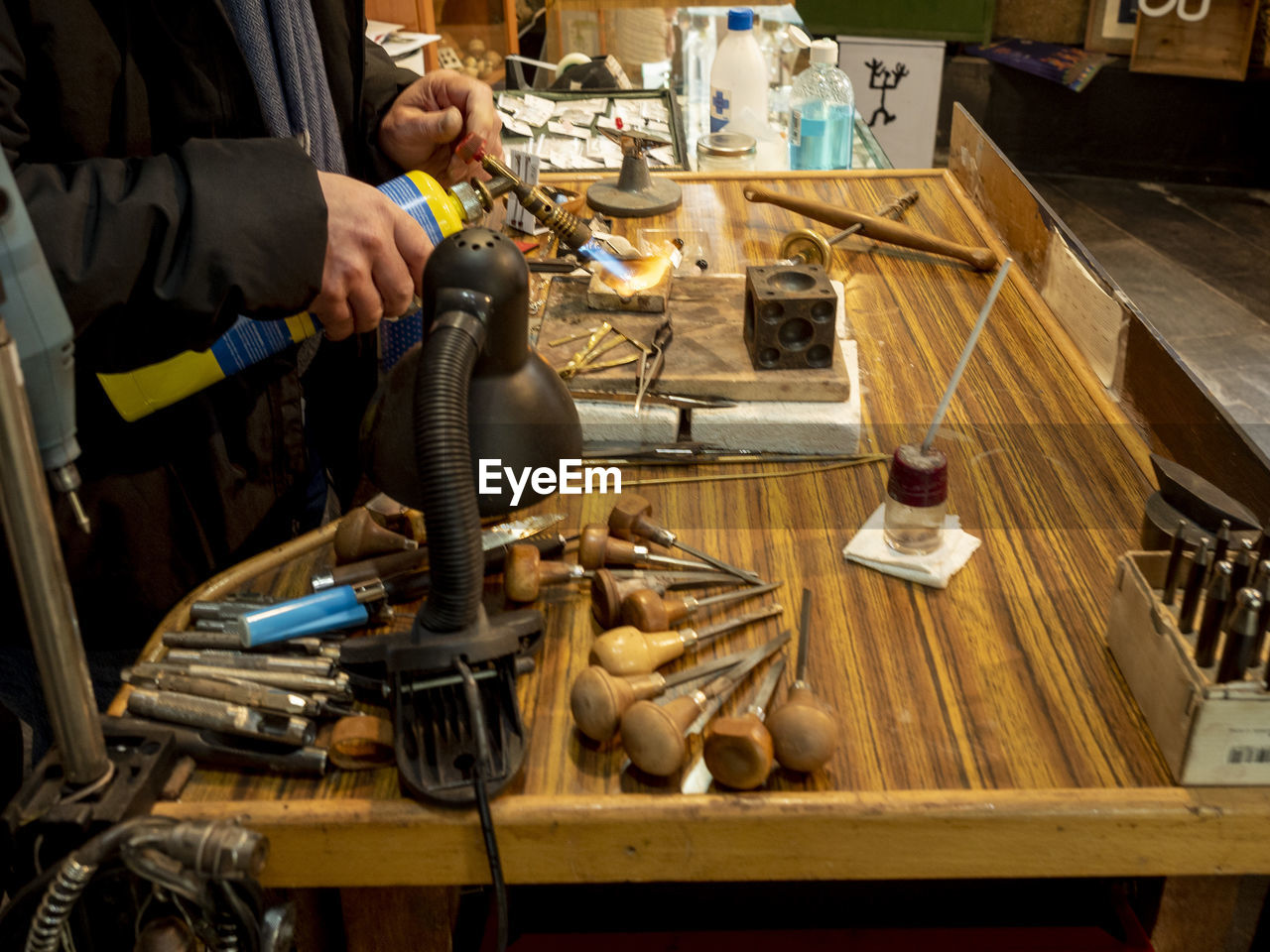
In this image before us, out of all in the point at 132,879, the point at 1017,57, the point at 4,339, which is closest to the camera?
the point at 4,339

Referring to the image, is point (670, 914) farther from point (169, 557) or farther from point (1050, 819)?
point (169, 557)

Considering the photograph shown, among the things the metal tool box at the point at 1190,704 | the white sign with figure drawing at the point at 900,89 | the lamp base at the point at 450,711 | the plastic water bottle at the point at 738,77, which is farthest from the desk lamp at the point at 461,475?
the white sign with figure drawing at the point at 900,89

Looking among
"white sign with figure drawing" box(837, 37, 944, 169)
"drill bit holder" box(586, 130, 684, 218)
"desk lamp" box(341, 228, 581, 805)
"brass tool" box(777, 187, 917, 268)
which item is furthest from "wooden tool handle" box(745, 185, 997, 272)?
"white sign with figure drawing" box(837, 37, 944, 169)

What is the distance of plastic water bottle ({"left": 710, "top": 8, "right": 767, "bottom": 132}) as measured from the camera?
258cm

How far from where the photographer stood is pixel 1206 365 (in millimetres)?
3801

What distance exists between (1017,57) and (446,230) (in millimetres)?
4686

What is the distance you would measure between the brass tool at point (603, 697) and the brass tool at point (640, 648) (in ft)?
0.08

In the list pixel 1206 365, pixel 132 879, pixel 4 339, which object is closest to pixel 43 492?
pixel 4 339

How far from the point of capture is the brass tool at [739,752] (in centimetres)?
82

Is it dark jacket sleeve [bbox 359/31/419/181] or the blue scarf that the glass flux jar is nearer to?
the blue scarf

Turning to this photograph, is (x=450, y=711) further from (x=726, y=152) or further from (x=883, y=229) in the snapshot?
(x=726, y=152)

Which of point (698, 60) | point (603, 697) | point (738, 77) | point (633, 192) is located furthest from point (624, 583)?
point (698, 60)

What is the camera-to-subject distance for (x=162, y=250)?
1020 millimetres

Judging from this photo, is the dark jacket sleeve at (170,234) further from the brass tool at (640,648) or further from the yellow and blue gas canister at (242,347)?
the brass tool at (640,648)
